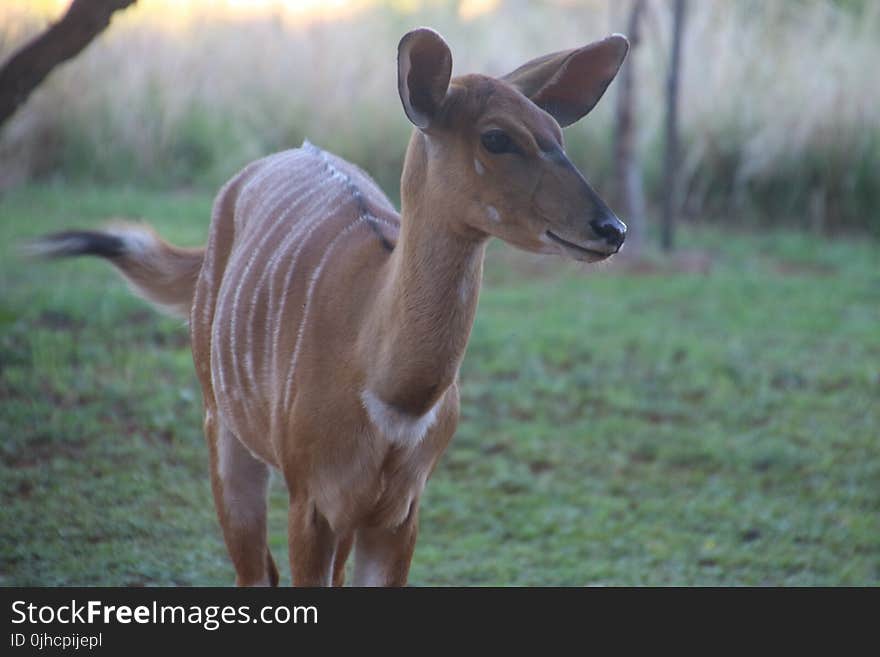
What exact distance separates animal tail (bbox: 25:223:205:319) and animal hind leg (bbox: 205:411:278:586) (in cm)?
64

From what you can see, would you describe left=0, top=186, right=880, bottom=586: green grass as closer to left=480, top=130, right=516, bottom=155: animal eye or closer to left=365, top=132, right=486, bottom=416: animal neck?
left=365, top=132, right=486, bottom=416: animal neck

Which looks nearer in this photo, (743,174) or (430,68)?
(430,68)

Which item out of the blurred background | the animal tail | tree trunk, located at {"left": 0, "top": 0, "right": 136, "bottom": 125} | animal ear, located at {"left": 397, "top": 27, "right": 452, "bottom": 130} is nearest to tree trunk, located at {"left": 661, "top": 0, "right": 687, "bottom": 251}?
the blurred background

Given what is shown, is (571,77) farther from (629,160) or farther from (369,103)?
(369,103)

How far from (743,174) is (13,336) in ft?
21.4

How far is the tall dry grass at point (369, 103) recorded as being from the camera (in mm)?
10898

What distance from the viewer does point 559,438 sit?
6309 millimetres

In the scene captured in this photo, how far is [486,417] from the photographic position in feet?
21.5

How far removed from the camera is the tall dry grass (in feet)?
35.8

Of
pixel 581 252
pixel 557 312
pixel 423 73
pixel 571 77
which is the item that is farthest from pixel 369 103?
pixel 581 252

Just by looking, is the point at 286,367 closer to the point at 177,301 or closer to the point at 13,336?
the point at 177,301

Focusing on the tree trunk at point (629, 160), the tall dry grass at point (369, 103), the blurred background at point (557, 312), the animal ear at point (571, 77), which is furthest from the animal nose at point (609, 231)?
the tall dry grass at point (369, 103)
